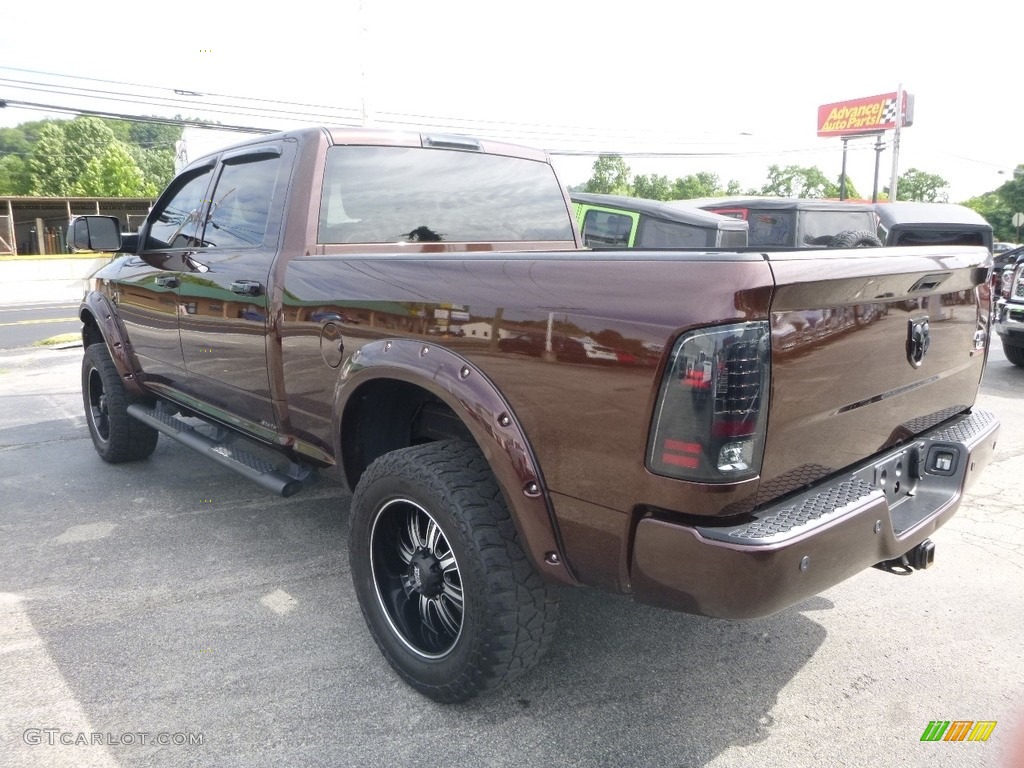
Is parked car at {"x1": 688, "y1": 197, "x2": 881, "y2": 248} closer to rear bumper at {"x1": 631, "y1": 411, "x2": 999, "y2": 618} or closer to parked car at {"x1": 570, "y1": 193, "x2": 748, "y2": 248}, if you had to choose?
parked car at {"x1": 570, "y1": 193, "x2": 748, "y2": 248}

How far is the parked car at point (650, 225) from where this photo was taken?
8.38m

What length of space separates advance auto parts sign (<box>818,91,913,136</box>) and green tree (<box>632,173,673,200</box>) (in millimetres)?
14448

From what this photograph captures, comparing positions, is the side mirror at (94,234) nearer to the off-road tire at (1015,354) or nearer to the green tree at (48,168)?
the off-road tire at (1015,354)

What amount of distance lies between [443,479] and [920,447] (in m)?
1.56

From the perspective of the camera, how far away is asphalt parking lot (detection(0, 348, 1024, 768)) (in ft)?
7.74

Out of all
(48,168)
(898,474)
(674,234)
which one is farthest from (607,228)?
(48,168)

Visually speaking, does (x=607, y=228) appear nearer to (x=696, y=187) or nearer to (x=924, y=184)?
(x=696, y=187)

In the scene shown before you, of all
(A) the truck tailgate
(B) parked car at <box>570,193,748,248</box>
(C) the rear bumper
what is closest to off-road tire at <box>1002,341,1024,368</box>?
(B) parked car at <box>570,193,748,248</box>

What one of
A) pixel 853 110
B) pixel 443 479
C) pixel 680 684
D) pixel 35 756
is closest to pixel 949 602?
pixel 680 684

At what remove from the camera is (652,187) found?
71000 mm

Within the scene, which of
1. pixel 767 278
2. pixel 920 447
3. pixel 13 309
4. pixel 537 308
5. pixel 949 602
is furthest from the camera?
pixel 13 309

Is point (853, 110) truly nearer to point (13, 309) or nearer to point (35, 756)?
point (13, 309)

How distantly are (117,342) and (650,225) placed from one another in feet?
19.3

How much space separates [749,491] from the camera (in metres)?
1.92
